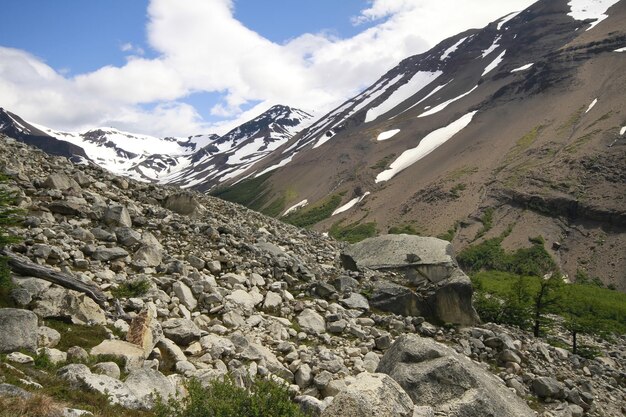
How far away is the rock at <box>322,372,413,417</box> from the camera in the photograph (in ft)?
25.0

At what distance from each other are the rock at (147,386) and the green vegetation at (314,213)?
12367 centimetres

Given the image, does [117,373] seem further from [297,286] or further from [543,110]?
[543,110]

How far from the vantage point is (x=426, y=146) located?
15175cm

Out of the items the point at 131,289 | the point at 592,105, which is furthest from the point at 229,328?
the point at 592,105

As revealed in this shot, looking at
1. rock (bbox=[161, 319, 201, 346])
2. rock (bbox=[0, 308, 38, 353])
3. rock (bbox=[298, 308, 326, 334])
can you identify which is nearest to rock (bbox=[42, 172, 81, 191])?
rock (bbox=[161, 319, 201, 346])

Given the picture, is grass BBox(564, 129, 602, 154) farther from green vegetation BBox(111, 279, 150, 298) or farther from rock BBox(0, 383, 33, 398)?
rock BBox(0, 383, 33, 398)

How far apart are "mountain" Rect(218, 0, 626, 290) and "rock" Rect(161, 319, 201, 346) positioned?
78877 mm

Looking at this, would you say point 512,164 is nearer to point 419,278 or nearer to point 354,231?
point 354,231

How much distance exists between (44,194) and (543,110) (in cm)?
14446

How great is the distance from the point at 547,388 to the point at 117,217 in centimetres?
1923

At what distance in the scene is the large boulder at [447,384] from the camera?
1041cm

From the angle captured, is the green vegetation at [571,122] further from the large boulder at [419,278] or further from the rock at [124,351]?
the rock at [124,351]

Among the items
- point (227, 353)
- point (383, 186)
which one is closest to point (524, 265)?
point (383, 186)

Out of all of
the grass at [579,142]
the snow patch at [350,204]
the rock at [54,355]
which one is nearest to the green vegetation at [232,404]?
the rock at [54,355]
